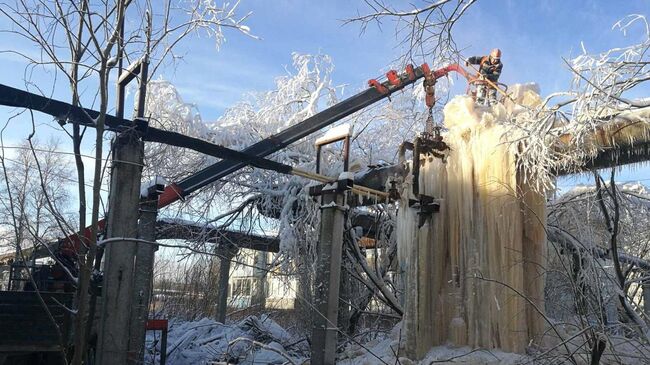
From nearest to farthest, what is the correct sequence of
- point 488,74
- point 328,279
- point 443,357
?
point 443,357, point 328,279, point 488,74

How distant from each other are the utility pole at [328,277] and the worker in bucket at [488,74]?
231 centimetres

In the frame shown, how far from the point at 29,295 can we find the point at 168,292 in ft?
39.9

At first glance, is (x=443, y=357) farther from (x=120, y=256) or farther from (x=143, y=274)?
(x=143, y=274)

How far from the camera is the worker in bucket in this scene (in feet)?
27.0

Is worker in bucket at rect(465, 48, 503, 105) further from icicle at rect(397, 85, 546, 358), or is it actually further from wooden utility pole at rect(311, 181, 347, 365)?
wooden utility pole at rect(311, 181, 347, 365)

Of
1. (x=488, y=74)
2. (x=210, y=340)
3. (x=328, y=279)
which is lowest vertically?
(x=210, y=340)

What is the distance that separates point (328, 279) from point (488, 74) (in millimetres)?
3887

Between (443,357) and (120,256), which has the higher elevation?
(120,256)

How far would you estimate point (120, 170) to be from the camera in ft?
20.7

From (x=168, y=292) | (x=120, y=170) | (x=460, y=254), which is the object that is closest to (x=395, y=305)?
(x=460, y=254)

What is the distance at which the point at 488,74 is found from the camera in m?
8.67

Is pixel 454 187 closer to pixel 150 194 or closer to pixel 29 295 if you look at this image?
pixel 150 194

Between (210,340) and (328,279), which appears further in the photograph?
(210,340)

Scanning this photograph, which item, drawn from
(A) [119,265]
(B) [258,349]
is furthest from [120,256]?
(B) [258,349]
